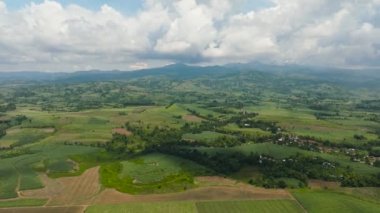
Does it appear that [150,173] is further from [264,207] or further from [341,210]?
[341,210]

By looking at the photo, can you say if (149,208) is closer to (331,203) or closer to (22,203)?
(22,203)

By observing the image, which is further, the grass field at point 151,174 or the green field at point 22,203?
the grass field at point 151,174

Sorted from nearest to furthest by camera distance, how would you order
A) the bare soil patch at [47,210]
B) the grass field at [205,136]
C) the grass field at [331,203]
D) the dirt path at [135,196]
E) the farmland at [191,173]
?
the bare soil patch at [47,210]
the grass field at [331,203]
the farmland at [191,173]
the dirt path at [135,196]
the grass field at [205,136]

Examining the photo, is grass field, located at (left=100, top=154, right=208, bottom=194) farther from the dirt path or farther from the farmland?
the dirt path

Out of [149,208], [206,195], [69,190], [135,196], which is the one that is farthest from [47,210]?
[206,195]

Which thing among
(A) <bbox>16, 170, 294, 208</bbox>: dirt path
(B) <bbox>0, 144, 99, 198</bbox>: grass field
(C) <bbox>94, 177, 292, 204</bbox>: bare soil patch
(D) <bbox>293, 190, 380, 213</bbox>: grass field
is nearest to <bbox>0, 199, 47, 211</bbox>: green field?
(A) <bbox>16, 170, 294, 208</bbox>: dirt path

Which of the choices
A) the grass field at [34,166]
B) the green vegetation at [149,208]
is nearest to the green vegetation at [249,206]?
the green vegetation at [149,208]

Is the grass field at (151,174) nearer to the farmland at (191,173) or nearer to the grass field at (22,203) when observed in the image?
the farmland at (191,173)
